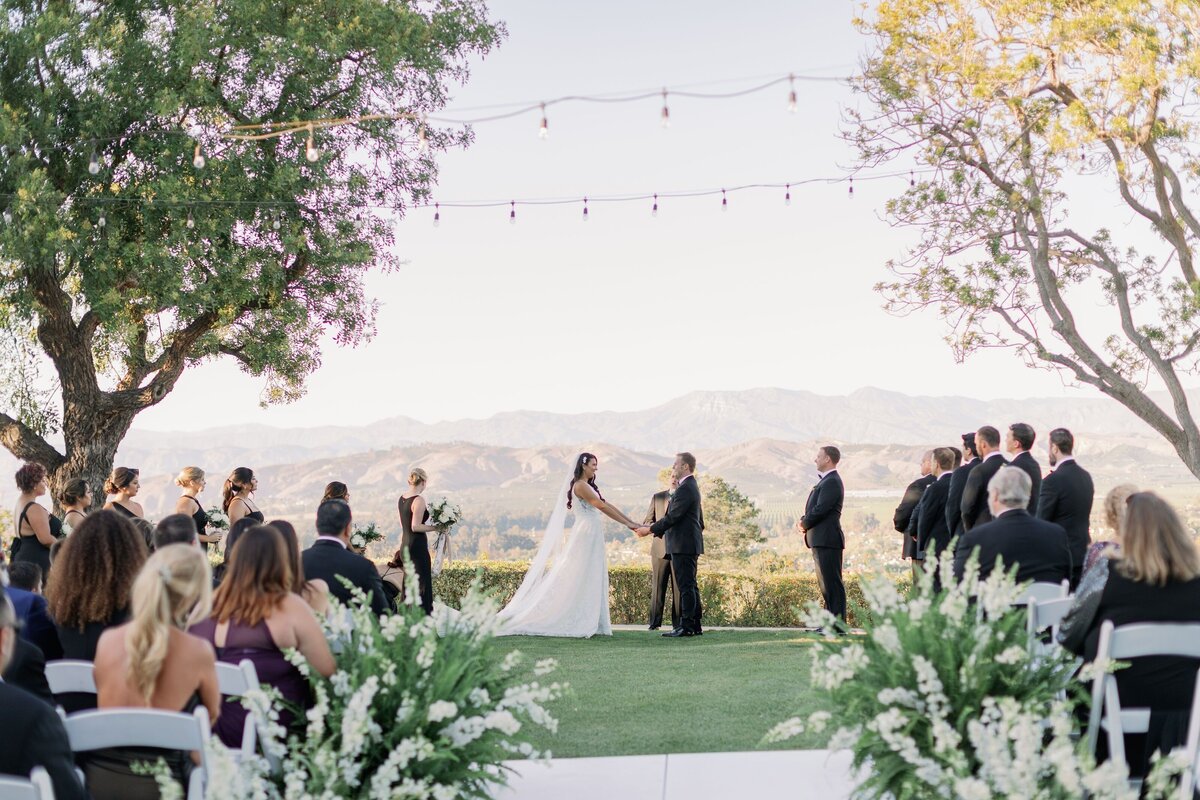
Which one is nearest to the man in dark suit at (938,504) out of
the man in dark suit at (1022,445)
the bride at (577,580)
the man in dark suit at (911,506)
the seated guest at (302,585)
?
the man in dark suit at (911,506)

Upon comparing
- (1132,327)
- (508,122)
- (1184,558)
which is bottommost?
(1184,558)

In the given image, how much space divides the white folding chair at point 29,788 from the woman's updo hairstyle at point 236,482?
599cm

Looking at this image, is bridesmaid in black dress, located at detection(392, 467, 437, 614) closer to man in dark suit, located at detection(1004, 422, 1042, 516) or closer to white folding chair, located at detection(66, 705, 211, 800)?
man in dark suit, located at detection(1004, 422, 1042, 516)

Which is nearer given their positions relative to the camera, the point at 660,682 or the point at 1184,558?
the point at 1184,558

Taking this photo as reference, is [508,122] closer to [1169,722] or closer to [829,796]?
[829,796]

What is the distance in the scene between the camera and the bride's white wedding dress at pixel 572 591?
11.2 metres

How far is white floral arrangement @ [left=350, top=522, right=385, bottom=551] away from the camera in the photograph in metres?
9.60

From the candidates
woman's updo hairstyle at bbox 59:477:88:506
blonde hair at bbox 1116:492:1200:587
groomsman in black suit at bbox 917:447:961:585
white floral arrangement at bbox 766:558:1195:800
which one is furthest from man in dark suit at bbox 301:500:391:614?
groomsman in black suit at bbox 917:447:961:585

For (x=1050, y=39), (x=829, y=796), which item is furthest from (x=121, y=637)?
(x=1050, y=39)

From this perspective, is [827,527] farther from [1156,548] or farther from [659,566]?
[1156,548]

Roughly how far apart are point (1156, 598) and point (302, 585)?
3.36 meters

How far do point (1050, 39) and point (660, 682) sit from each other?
34.4 feet

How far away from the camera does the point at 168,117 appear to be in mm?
14734

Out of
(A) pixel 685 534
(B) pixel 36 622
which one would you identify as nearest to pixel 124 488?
(B) pixel 36 622
